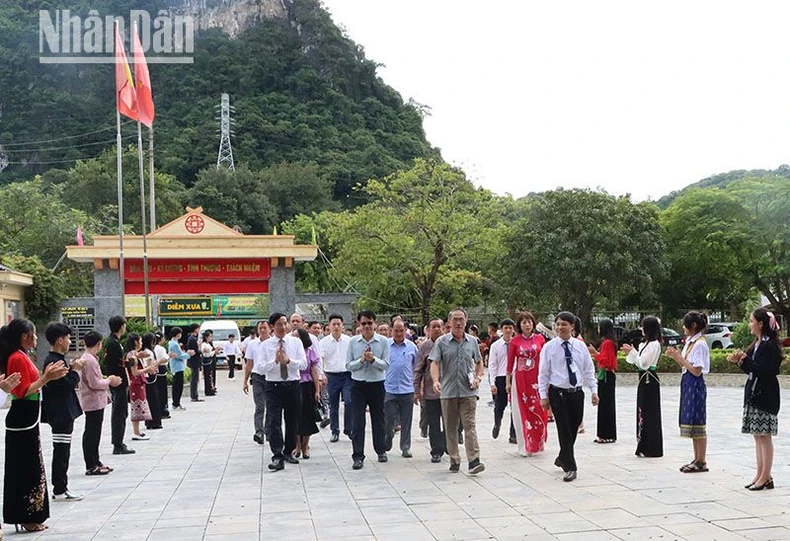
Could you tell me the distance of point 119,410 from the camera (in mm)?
10227

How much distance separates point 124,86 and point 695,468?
19.8m

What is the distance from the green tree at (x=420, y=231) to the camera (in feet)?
99.7

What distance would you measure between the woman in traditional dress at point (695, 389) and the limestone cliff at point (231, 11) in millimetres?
86682

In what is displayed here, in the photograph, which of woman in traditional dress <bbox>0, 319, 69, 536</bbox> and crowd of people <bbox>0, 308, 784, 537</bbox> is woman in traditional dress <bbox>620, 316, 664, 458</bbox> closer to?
crowd of people <bbox>0, 308, 784, 537</bbox>

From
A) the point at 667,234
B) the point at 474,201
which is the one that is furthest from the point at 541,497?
the point at 667,234

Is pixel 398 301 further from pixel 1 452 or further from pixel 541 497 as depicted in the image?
pixel 541 497

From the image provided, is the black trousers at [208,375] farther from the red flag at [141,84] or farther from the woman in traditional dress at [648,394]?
the woman in traditional dress at [648,394]

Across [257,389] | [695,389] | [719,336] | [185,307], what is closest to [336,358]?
[257,389]

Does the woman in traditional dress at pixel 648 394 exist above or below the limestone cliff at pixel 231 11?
below

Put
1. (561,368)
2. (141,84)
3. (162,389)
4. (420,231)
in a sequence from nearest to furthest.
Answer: (561,368), (162,389), (141,84), (420,231)

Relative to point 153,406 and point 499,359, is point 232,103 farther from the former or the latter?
point 499,359

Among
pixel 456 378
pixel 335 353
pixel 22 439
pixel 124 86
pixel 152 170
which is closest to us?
pixel 22 439

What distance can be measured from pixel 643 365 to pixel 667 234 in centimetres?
2748

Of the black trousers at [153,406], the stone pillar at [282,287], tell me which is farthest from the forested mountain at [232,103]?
the black trousers at [153,406]
